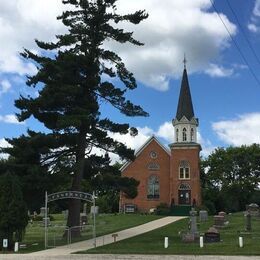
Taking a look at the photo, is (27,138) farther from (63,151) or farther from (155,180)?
(155,180)

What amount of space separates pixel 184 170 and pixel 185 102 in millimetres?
9005

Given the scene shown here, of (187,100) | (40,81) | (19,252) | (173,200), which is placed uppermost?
(187,100)

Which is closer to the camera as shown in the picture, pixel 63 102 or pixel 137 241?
pixel 137 241

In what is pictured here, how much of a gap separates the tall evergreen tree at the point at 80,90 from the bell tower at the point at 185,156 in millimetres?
35578

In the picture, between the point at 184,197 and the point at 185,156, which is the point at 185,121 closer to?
the point at 185,156

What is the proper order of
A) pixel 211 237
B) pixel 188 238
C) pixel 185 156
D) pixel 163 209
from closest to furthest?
pixel 211 237 → pixel 188 238 → pixel 163 209 → pixel 185 156

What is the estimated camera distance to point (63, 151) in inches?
1395

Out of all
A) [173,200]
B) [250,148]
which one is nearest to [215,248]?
[173,200]

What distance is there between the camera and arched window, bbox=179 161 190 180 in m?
72.2

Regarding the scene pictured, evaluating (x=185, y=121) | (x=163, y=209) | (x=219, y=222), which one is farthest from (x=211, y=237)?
(x=185, y=121)

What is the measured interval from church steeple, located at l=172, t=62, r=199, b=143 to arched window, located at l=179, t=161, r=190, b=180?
2.98 metres

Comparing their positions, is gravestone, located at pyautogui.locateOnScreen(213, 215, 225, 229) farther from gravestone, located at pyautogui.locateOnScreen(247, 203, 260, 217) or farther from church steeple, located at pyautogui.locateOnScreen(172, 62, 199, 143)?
church steeple, located at pyautogui.locateOnScreen(172, 62, 199, 143)

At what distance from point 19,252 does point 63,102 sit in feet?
32.9

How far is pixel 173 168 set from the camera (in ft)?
239
